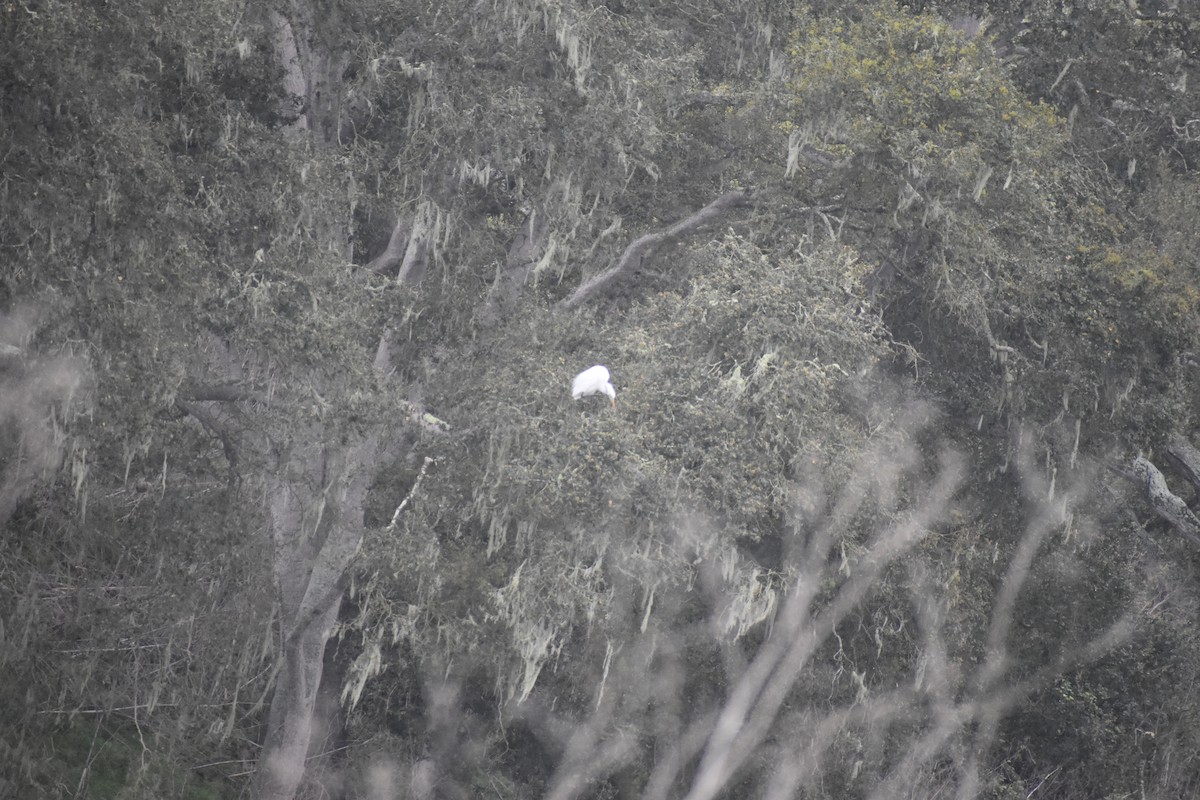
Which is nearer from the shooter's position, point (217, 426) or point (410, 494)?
point (217, 426)

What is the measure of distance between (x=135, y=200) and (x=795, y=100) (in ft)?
16.2

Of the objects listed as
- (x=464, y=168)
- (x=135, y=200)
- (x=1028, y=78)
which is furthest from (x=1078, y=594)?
(x=135, y=200)

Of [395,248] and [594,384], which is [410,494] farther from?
[395,248]

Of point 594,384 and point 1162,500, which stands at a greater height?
point 594,384

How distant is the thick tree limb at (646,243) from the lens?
39.1ft

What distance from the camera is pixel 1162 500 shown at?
12.4 meters

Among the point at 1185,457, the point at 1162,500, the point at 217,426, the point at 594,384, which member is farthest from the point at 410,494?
the point at 1185,457

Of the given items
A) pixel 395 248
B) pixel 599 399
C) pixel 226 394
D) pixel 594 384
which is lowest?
pixel 226 394

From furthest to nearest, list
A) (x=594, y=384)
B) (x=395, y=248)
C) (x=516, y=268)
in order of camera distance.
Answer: (x=516, y=268)
(x=395, y=248)
(x=594, y=384)

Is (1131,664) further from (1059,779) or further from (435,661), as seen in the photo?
(435,661)

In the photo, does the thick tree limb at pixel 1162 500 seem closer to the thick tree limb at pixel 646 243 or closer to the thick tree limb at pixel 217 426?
the thick tree limb at pixel 646 243

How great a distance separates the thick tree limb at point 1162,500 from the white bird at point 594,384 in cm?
506

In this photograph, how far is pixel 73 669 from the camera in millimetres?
10938

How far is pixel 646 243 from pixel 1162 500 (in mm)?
4739
